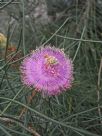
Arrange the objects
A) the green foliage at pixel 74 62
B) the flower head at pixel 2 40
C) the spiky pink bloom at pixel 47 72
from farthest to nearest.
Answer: the flower head at pixel 2 40, the green foliage at pixel 74 62, the spiky pink bloom at pixel 47 72

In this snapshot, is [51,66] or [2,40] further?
[2,40]

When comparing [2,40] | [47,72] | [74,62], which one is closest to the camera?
[47,72]

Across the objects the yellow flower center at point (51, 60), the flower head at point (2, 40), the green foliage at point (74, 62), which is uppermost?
the yellow flower center at point (51, 60)

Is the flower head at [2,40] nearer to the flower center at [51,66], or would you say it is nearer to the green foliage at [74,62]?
the green foliage at [74,62]

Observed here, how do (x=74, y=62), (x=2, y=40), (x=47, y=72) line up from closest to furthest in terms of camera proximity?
(x=47, y=72) < (x=2, y=40) < (x=74, y=62)

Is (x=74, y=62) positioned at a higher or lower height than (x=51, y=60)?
lower

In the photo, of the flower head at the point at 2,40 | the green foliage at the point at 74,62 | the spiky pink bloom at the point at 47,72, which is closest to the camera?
the spiky pink bloom at the point at 47,72

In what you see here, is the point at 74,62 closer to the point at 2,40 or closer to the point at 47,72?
the point at 2,40

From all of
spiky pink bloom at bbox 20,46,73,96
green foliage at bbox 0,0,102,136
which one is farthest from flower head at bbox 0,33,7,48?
spiky pink bloom at bbox 20,46,73,96

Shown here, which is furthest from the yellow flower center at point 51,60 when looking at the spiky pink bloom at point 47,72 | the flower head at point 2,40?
the flower head at point 2,40

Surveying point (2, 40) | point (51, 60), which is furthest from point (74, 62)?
point (51, 60)
